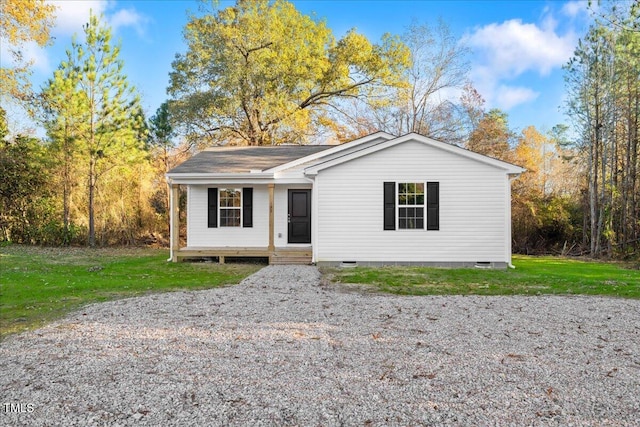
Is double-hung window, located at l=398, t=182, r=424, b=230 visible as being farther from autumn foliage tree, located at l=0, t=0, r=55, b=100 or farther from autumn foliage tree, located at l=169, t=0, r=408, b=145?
autumn foliage tree, located at l=0, t=0, r=55, b=100

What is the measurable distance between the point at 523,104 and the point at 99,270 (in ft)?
79.1

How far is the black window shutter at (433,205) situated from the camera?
10.9 meters

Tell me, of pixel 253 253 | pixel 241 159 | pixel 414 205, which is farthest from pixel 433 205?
pixel 241 159

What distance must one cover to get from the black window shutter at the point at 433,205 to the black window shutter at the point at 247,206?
5.43 metres

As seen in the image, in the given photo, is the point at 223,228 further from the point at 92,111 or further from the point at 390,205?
the point at 92,111

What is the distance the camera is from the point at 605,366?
143 inches

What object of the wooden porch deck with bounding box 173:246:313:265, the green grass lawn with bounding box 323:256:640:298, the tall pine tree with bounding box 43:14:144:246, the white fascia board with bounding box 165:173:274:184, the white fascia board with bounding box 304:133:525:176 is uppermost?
the tall pine tree with bounding box 43:14:144:246

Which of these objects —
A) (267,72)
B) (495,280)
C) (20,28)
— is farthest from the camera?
(267,72)

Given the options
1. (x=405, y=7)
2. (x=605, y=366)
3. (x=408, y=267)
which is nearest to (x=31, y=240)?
(x=408, y=267)

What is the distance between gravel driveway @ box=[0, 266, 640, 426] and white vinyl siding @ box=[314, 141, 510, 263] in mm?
4984

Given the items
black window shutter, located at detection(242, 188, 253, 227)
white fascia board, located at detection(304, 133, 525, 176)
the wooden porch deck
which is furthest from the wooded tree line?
black window shutter, located at detection(242, 188, 253, 227)

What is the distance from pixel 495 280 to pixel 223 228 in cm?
797

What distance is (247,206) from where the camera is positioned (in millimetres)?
12711

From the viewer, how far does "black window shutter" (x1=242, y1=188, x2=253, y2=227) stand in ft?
41.7
